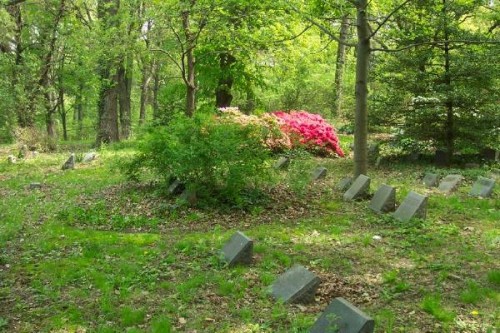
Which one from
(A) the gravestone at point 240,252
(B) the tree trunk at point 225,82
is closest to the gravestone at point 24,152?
(B) the tree trunk at point 225,82

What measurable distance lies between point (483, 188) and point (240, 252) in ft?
17.7

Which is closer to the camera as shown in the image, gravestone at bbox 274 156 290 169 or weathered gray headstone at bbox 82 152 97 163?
gravestone at bbox 274 156 290 169

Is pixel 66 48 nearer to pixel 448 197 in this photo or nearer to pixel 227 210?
pixel 227 210

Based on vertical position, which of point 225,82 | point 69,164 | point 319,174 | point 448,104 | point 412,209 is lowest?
point 412,209

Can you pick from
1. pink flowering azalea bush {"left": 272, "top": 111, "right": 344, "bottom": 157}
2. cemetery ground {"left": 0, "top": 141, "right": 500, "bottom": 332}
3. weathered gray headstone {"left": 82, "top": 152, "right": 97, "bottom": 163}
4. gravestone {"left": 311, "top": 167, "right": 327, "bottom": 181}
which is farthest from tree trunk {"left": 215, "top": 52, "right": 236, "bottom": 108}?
cemetery ground {"left": 0, "top": 141, "right": 500, "bottom": 332}

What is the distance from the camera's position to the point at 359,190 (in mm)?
8703

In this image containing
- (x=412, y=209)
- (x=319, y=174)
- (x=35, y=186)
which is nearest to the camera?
(x=412, y=209)

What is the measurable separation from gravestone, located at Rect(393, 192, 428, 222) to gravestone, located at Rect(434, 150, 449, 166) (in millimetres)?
4914

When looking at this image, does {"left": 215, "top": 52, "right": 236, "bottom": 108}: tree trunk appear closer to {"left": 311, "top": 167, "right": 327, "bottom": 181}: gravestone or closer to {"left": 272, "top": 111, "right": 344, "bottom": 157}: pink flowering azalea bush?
{"left": 272, "top": 111, "right": 344, "bottom": 157}: pink flowering azalea bush

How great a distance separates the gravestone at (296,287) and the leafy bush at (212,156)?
123 inches

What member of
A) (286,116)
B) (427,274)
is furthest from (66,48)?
(427,274)

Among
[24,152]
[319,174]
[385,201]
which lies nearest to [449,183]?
[385,201]

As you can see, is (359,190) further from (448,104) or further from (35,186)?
(35,186)

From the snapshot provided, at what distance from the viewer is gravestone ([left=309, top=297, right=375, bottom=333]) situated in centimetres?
371
